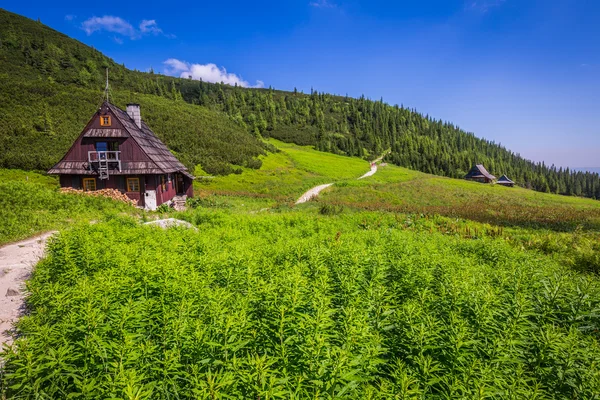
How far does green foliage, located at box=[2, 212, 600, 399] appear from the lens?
3742 mm

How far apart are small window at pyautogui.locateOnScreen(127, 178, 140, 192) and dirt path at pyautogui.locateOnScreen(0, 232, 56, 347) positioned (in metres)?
12.5

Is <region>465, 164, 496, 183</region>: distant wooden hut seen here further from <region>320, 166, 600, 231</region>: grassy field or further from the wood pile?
the wood pile

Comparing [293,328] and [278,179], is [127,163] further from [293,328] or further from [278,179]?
[278,179]

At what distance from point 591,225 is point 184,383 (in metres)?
38.4

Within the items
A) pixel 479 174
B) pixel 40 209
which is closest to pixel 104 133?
pixel 40 209

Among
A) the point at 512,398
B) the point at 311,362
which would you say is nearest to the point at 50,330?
the point at 311,362

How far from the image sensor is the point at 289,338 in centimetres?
425

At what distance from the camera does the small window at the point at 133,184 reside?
28.8m

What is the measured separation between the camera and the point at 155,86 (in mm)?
109750

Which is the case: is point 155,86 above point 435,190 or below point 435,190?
above

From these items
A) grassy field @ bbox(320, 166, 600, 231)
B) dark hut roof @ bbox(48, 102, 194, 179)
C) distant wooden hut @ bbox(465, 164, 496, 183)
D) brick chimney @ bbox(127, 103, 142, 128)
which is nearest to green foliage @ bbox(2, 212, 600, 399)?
dark hut roof @ bbox(48, 102, 194, 179)

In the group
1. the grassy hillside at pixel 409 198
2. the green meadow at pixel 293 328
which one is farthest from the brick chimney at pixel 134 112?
the green meadow at pixel 293 328

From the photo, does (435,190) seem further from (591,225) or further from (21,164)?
(21,164)

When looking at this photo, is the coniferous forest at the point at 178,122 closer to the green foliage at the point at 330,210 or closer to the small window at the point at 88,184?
the small window at the point at 88,184
